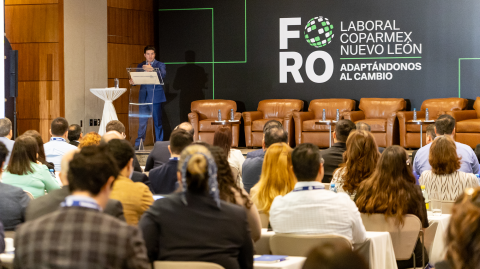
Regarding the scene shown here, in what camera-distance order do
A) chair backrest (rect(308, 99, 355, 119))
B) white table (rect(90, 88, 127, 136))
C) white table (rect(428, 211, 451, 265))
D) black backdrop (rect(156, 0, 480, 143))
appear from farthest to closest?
black backdrop (rect(156, 0, 480, 143))
chair backrest (rect(308, 99, 355, 119))
white table (rect(90, 88, 127, 136))
white table (rect(428, 211, 451, 265))

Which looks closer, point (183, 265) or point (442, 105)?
point (183, 265)

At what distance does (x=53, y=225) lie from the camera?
1.60 metres

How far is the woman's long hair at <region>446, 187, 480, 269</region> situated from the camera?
62.1 inches

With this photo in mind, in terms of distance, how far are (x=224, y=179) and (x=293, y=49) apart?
27.4ft

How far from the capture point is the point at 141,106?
943cm

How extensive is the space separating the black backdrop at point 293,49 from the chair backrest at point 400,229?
7.47 meters

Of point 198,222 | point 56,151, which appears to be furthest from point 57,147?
point 198,222

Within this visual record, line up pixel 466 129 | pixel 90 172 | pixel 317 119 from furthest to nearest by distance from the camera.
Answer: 1. pixel 317 119
2. pixel 466 129
3. pixel 90 172

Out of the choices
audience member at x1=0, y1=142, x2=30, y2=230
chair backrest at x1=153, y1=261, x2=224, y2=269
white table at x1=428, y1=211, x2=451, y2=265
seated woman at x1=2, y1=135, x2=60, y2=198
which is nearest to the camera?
chair backrest at x1=153, y1=261, x2=224, y2=269

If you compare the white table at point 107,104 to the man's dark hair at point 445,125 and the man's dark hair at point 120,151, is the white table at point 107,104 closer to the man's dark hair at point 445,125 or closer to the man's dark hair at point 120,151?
the man's dark hair at point 445,125

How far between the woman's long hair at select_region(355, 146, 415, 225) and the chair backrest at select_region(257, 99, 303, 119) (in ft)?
22.7

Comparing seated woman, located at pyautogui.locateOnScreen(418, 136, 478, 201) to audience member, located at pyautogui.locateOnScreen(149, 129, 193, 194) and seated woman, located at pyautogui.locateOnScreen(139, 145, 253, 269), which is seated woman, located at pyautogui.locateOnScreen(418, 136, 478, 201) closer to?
audience member, located at pyautogui.locateOnScreen(149, 129, 193, 194)

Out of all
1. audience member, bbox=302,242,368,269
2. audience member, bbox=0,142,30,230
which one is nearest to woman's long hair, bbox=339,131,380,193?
audience member, bbox=0,142,30,230

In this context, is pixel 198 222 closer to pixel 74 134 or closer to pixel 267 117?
pixel 74 134
